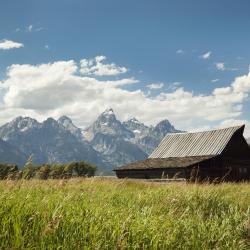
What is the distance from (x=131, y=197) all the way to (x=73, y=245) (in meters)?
5.82

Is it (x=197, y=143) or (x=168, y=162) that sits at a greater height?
(x=197, y=143)

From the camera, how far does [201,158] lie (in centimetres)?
4153

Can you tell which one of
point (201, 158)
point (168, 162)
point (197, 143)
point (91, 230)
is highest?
point (197, 143)

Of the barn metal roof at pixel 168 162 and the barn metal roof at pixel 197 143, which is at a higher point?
the barn metal roof at pixel 197 143

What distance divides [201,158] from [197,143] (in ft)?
15.3

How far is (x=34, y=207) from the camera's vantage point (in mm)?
5672

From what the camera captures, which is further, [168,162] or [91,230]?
[168,162]

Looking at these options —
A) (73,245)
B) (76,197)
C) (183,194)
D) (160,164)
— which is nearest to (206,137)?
(160,164)

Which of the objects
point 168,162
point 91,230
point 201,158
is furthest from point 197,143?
point 91,230

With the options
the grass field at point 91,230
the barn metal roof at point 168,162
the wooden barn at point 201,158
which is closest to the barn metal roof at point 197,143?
the wooden barn at point 201,158

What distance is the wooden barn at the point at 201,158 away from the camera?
41.6m

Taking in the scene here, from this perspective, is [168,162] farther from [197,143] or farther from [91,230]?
[91,230]

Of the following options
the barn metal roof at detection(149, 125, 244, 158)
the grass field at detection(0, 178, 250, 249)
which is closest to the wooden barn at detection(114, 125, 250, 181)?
the barn metal roof at detection(149, 125, 244, 158)

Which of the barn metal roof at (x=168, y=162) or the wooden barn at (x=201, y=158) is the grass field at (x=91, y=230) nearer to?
the barn metal roof at (x=168, y=162)
